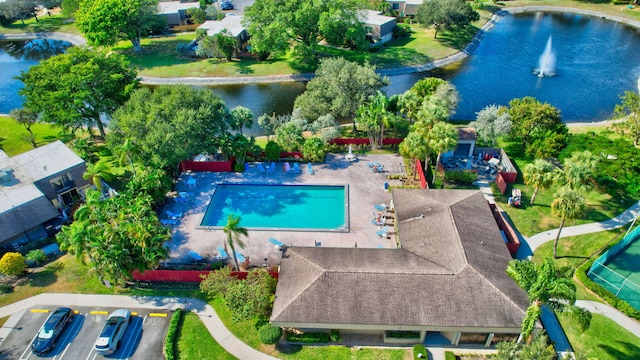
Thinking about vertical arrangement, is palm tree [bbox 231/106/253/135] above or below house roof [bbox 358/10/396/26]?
below

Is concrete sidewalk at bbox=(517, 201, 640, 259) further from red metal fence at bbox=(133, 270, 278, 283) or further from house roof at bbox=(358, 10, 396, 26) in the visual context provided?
house roof at bbox=(358, 10, 396, 26)

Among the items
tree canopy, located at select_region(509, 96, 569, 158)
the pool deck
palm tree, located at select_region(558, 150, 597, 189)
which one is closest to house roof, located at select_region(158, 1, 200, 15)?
the pool deck

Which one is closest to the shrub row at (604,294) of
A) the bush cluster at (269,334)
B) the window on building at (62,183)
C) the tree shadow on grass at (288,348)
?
the tree shadow on grass at (288,348)

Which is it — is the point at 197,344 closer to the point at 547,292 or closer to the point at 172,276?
the point at 172,276

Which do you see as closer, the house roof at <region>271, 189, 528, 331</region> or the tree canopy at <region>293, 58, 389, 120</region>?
the house roof at <region>271, 189, 528, 331</region>

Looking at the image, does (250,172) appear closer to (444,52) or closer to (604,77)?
(444,52)

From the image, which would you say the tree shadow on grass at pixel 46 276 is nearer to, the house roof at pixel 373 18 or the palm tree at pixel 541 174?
the palm tree at pixel 541 174

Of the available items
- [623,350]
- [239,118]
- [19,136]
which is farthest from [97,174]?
[623,350]
